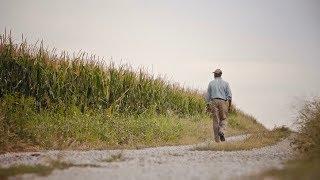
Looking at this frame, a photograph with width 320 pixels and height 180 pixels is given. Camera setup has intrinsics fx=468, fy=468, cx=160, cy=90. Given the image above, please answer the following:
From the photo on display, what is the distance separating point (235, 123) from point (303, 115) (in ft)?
70.9

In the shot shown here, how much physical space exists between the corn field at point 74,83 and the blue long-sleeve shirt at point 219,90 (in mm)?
3826

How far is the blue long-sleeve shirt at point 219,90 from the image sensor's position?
1638 centimetres

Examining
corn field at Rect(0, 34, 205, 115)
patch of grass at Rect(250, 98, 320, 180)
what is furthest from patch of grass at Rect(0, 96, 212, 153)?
patch of grass at Rect(250, 98, 320, 180)

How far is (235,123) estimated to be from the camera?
33.4 meters

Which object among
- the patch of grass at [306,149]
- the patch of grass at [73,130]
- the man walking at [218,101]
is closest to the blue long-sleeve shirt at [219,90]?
the man walking at [218,101]

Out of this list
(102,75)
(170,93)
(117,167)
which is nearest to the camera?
(117,167)

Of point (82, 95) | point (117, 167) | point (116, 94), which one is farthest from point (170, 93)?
point (117, 167)

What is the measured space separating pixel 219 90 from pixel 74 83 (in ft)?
17.6

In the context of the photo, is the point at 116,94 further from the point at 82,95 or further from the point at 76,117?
the point at 76,117

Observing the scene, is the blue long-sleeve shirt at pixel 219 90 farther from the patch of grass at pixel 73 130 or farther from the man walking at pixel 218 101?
the patch of grass at pixel 73 130

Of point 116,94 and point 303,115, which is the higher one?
point 116,94

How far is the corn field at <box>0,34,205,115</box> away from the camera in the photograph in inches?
637

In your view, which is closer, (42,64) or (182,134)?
(42,64)

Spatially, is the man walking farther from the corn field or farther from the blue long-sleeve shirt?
the corn field
